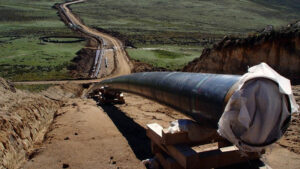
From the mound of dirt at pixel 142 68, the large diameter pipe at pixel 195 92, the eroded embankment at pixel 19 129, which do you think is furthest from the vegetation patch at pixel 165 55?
the large diameter pipe at pixel 195 92

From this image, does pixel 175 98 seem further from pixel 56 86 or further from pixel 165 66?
pixel 165 66

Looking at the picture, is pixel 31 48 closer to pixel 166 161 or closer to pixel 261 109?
pixel 166 161

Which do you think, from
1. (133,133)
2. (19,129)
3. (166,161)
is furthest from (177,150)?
(19,129)

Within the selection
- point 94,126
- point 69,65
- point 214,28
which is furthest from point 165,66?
point 214,28

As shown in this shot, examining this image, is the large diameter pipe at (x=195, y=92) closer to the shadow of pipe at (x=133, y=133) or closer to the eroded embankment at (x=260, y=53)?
the shadow of pipe at (x=133, y=133)

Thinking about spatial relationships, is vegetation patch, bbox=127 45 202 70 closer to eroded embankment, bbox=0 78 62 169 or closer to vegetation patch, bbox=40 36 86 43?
vegetation patch, bbox=40 36 86 43

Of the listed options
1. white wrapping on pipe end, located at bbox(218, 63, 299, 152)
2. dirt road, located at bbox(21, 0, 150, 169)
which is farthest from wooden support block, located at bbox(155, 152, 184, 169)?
white wrapping on pipe end, located at bbox(218, 63, 299, 152)
